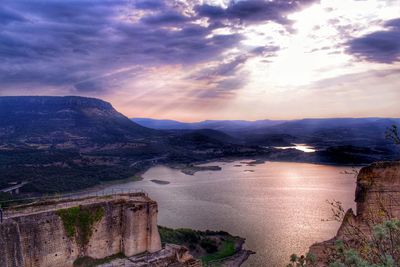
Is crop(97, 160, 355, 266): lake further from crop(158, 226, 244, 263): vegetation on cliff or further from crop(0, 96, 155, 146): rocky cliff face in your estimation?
crop(0, 96, 155, 146): rocky cliff face

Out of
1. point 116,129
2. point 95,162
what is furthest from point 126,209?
point 116,129

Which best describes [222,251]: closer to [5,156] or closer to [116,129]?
[5,156]

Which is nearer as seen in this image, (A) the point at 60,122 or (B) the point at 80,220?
(B) the point at 80,220

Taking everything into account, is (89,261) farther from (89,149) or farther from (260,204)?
(89,149)

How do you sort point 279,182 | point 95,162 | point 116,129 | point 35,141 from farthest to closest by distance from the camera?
point 116,129, point 35,141, point 95,162, point 279,182

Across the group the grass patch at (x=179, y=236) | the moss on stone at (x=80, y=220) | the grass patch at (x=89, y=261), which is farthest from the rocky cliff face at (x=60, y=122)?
the grass patch at (x=89, y=261)

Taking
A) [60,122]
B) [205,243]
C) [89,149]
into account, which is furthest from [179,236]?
[60,122]
